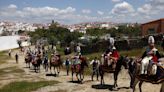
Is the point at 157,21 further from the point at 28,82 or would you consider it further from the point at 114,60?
the point at 114,60

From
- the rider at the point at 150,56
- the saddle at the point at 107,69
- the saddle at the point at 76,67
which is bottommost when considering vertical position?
the saddle at the point at 76,67

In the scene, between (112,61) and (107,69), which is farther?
(107,69)

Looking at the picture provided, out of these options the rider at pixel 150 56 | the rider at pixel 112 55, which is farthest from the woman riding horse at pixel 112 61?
the rider at pixel 150 56

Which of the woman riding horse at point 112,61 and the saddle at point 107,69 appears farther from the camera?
the saddle at point 107,69

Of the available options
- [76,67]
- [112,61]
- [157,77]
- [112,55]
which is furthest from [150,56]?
[76,67]

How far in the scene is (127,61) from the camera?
22641 mm

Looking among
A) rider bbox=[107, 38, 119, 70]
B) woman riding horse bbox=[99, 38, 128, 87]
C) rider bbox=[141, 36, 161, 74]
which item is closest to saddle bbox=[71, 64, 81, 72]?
woman riding horse bbox=[99, 38, 128, 87]

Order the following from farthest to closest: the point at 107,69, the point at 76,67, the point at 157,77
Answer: the point at 76,67 < the point at 107,69 < the point at 157,77

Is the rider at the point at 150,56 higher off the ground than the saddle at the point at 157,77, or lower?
higher

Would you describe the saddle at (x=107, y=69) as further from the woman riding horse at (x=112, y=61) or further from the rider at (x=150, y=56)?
the rider at (x=150, y=56)

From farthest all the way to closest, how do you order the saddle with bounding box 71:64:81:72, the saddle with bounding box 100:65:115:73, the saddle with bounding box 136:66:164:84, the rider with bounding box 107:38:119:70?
the saddle with bounding box 71:64:81:72 < the saddle with bounding box 100:65:115:73 < the rider with bounding box 107:38:119:70 < the saddle with bounding box 136:66:164:84

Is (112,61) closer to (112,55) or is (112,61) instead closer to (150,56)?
(112,55)

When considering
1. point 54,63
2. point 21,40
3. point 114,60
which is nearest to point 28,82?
point 54,63

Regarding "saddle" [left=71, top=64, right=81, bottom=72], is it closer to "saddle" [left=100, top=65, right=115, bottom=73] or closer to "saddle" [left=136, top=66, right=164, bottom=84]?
"saddle" [left=100, top=65, right=115, bottom=73]
